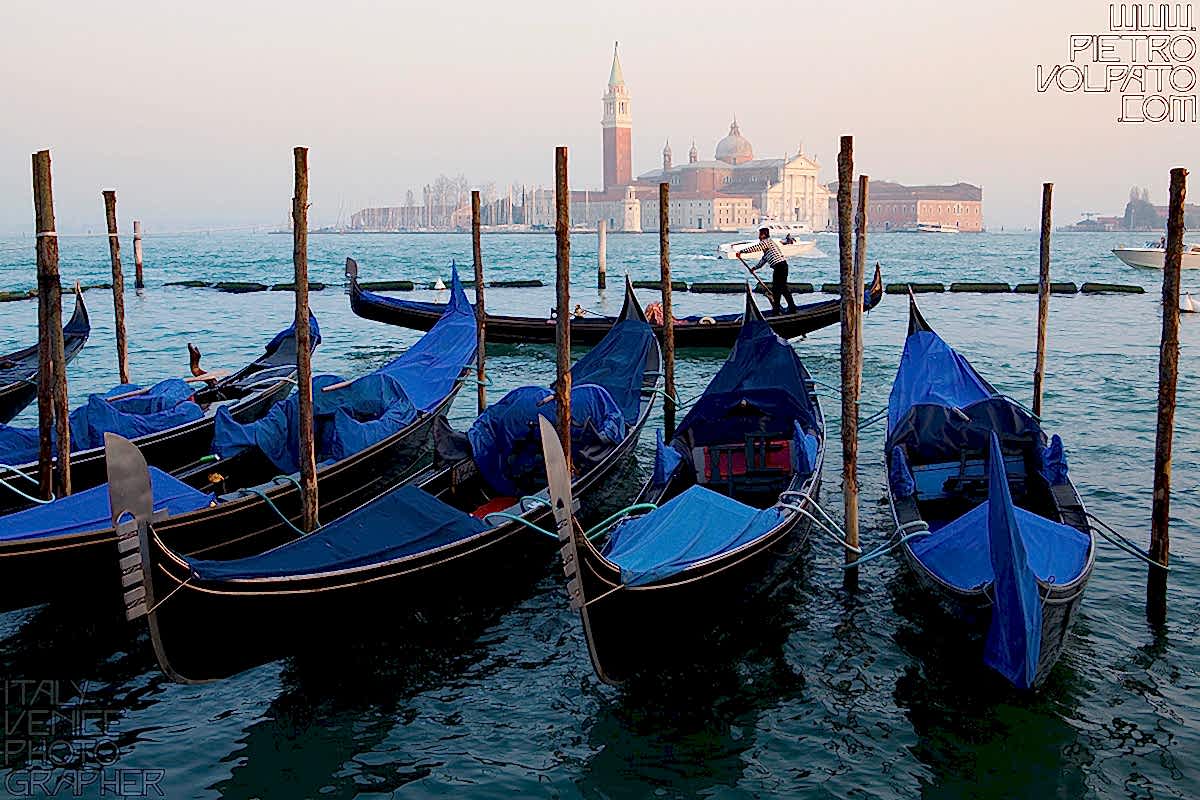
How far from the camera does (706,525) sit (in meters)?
4.18

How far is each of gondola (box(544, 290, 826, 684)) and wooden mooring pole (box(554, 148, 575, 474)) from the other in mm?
489

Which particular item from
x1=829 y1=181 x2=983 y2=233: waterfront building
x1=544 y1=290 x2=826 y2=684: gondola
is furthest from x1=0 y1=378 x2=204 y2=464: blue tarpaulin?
x1=829 y1=181 x2=983 y2=233: waterfront building

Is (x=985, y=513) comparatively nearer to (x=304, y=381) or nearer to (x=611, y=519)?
(x=611, y=519)

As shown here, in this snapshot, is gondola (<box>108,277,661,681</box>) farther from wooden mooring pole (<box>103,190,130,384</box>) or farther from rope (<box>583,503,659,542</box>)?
wooden mooring pole (<box>103,190,130,384</box>)

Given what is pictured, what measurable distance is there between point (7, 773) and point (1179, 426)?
25.4 feet

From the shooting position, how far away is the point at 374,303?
11977mm

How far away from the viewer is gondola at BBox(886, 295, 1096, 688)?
345cm

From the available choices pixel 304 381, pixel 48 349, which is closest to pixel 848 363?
pixel 304 381

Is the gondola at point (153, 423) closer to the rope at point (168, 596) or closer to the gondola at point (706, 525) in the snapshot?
the rope at point (168, 596)

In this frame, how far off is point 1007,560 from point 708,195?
273 feet

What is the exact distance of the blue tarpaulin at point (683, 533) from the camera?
3.84 metres

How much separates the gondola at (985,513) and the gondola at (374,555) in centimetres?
154

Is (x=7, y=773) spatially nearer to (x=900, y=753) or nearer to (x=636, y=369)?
(x=900, y=753)

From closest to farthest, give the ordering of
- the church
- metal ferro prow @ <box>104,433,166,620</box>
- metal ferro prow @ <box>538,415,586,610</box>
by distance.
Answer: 1. metal ferro prow @ <box>104,433,166,620</box>
2. metal ferro prow @ <box>538,415,586,610</box>
3. the church
